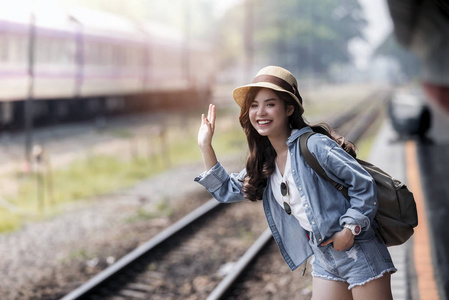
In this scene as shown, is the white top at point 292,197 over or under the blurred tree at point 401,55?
under

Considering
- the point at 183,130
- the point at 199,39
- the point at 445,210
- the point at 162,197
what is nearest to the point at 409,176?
the point at 445,210

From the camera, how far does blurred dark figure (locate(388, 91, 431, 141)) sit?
44.9 feet

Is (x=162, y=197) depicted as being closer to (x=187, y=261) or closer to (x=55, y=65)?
(x=187, y=261)

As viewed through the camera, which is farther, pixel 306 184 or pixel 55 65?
pixel 55 65

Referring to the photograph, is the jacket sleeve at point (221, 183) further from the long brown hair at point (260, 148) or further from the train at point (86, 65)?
the train at point (86, 65)

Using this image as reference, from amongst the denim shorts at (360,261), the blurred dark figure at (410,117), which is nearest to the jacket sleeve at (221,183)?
the denim shorts at (360,261)

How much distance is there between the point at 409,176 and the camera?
32.0 feet

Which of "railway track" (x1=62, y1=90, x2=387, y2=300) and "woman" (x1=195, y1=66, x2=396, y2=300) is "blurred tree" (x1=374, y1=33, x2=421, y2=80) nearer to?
"railway track" (x1=62, y1=90, x2=387, y2=300)

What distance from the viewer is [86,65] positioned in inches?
651

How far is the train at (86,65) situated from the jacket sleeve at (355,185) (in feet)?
27.4

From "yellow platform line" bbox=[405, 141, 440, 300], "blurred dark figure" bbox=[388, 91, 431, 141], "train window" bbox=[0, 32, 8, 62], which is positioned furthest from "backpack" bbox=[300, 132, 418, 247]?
"blurred dark figure" bbox=[388, 91, 431, 141]

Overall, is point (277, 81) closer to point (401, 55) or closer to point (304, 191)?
point (304, 191)

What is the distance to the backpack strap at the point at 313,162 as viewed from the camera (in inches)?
80.2

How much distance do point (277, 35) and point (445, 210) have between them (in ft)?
91.9
